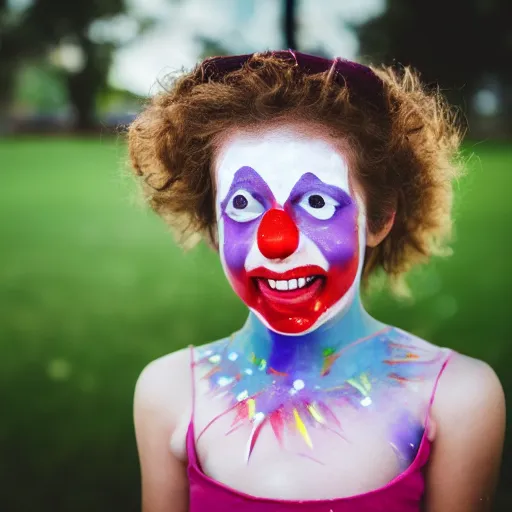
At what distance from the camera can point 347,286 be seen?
1.42 meters

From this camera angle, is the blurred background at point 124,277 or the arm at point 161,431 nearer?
the arm at point 161,431

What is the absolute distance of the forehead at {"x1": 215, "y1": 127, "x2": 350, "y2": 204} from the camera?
138 cm

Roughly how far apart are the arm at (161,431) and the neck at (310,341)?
0.21 metres

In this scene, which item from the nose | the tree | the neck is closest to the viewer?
the nose

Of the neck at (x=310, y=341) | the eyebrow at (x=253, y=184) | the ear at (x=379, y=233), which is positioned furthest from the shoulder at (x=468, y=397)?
the eyebrow at (x=253, y=184)

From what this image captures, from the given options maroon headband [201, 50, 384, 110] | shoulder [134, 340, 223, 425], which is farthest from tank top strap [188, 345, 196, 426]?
maroon headband [201, 50, 384, 110]

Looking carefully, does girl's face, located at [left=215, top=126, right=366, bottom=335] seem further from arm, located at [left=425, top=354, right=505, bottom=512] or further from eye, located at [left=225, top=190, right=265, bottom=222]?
arm, located at [left=425, top=354, right=505, bottom=512]

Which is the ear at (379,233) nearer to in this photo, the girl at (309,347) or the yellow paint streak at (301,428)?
the girl at (309,347)

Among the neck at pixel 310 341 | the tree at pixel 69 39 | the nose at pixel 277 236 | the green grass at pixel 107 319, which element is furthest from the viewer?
the tree at pixel 69 39

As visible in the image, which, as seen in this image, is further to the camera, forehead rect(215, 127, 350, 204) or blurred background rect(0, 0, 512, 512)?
blurred background rect(0, 0, 512, 512)

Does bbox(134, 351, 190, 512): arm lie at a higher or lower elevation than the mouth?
lower

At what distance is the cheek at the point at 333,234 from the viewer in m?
1.37

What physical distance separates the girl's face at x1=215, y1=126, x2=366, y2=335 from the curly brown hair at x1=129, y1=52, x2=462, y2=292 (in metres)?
0.06

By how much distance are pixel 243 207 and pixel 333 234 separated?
0.63 ft
